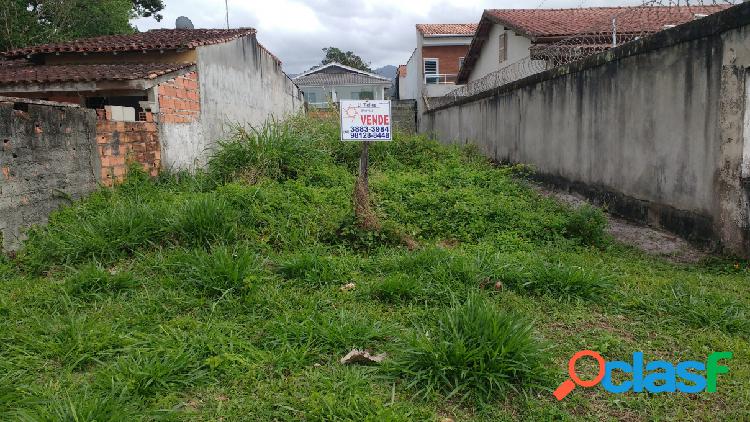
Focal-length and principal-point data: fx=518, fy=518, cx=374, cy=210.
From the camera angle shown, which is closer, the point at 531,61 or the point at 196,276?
the point at 196,276

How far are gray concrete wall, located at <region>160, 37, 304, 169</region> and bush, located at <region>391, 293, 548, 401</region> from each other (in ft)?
20.4

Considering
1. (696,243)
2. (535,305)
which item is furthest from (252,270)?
(696,243)

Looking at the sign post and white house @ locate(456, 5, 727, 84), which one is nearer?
the sign post

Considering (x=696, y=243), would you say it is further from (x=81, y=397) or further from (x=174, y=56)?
(x=174, y=56)

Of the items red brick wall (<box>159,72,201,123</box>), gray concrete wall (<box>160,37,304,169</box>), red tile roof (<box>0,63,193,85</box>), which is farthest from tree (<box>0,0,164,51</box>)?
red brick wall (<box>159,72,201,123</box>)

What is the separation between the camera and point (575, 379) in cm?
266

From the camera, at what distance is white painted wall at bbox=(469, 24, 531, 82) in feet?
54.3

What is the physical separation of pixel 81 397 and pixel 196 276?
1.52 m

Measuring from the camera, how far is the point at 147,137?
7301mm

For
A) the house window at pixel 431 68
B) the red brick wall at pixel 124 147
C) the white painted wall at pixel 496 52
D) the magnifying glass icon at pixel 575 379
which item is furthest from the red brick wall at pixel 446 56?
the magnifying glass icon at pixel 575 379

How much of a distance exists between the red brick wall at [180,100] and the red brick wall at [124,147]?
532mm

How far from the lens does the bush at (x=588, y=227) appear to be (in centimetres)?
519

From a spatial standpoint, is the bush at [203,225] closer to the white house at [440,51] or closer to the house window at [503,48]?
the house window at [503,48]

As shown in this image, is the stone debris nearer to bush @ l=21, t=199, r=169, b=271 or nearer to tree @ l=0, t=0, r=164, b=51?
bush @ l=21, t=199, r=169, b=271
